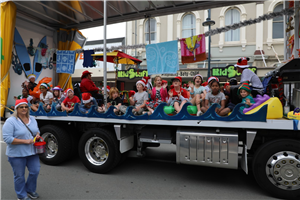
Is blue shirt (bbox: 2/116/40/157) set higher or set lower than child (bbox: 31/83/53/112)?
lower

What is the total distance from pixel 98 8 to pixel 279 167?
26.9 ft

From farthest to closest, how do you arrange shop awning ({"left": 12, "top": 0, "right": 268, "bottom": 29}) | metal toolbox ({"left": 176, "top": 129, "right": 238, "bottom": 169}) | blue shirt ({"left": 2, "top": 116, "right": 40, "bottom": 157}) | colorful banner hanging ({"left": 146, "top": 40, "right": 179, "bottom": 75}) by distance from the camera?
shop awning ({"left": 12, "top": 0, "right": 268, "bottom": 29}), colorful banner hanging ({"left": 146, "top": 40, "right": 179, "bottom": 75}), metal toolbox ({"left": 176, "top": 129, "right": 238, "bottom": 169}), blue shirt ({"left": 2, "top": 116, "right": 40, "bottom": 157})

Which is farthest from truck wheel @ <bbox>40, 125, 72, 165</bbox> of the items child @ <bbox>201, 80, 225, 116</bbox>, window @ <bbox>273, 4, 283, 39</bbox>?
window @ <bbox>273, 4, 283, 39</bbox>

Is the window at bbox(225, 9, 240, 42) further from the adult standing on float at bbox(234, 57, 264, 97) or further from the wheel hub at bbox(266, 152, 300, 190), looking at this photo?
the wheel hub at bbox(266, 152, 300, 190)

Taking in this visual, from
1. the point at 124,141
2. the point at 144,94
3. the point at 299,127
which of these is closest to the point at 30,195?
the point at 124,141

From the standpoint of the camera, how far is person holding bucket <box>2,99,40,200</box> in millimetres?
3025

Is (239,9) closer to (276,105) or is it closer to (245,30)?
(245,30)

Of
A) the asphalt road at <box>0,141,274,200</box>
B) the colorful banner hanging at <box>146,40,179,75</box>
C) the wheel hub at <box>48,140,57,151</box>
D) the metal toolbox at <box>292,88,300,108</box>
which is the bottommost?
the asphalt road at <box>0,141,274,200</box>

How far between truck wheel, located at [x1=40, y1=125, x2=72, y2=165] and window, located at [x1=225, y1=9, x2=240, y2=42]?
18765 millimetres

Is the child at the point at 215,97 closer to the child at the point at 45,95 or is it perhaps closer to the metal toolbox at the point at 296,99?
the metal toolbox at the point at 296,99

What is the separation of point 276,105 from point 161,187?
2410 millimetres

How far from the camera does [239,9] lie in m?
19.3

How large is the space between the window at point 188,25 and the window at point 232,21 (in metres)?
3.07

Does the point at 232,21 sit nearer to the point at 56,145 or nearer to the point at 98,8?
the point at 98,8
